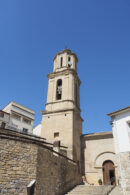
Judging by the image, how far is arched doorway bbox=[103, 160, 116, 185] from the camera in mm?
15367

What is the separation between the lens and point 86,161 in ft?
55.9

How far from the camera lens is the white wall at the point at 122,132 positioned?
36.4 ft

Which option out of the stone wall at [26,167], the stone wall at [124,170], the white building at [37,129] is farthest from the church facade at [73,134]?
the white building at [37,129]

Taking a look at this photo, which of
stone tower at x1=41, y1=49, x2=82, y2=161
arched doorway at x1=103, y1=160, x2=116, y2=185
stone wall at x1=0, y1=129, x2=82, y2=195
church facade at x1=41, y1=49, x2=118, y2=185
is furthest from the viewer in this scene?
stone tower at x1=41, y1=49, x2=82, y2=161

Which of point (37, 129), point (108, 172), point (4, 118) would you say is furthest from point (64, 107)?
point (37, 129)

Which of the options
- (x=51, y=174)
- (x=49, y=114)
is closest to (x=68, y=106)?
(x=49, y=114)

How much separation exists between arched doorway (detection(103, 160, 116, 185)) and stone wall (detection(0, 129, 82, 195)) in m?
5.17

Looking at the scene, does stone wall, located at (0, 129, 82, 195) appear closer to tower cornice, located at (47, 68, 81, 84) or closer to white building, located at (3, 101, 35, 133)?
tower cornice, located at (47, 68, 81, 84)

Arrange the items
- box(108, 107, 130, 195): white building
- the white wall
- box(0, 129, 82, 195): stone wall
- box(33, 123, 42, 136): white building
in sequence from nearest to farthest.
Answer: box(0, 129, 82, 195): stone wall → box(108, 107, 130, 195): white building → the white wall → box(33, 123, 42, 136): white building

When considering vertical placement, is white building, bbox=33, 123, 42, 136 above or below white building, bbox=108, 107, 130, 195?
above

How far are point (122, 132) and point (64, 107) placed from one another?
8419 mm

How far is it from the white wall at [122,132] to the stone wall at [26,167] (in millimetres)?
4428

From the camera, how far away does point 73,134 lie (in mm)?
16891

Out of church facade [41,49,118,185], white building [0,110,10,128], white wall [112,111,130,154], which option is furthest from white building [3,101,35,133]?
white wall [112,111,130,154]
